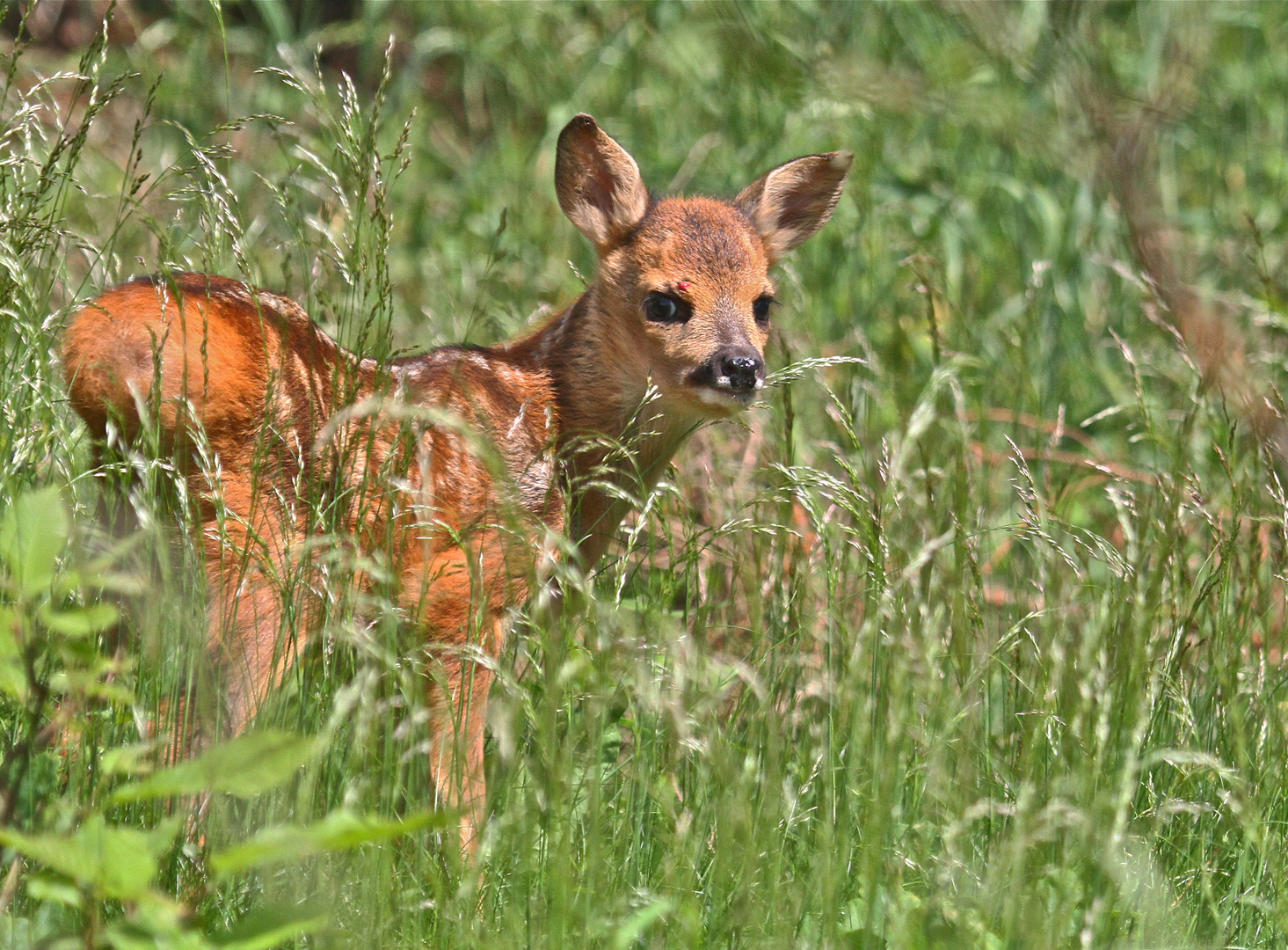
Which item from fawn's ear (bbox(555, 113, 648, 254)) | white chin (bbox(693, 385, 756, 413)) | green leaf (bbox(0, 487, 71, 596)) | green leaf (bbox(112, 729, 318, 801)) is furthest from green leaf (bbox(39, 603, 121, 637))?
fawn's ear (bbox(555, 113, 648, 254))

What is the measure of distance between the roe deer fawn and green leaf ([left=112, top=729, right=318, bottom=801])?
568mm

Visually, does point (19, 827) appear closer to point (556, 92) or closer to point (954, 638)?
point (954, 638)

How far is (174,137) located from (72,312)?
343cm

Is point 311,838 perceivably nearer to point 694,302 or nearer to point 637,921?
point 637,921

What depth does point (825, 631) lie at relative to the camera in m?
3.90

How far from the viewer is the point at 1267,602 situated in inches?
142

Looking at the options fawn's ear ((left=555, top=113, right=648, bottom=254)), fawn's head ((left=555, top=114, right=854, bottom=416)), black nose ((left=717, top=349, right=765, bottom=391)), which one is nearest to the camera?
black nose ((left=717, top=349, right=765, bottom=391))

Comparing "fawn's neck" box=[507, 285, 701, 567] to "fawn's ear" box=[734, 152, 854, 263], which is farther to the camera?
"fawn's ear" box=[734, 152, 854, 263]

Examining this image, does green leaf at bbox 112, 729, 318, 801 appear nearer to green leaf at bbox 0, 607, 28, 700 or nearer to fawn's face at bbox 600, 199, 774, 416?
green leaf at bbox 0, 607, 28, 700

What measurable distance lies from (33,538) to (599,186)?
2735 mm

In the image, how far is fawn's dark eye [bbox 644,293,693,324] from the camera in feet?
13.5

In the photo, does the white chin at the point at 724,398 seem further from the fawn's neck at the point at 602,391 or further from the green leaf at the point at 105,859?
the green leaf at the point at 105,859

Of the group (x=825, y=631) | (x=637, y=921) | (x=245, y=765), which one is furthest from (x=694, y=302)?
(x=245, y=765)

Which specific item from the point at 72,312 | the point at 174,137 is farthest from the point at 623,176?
the point at 174,137
